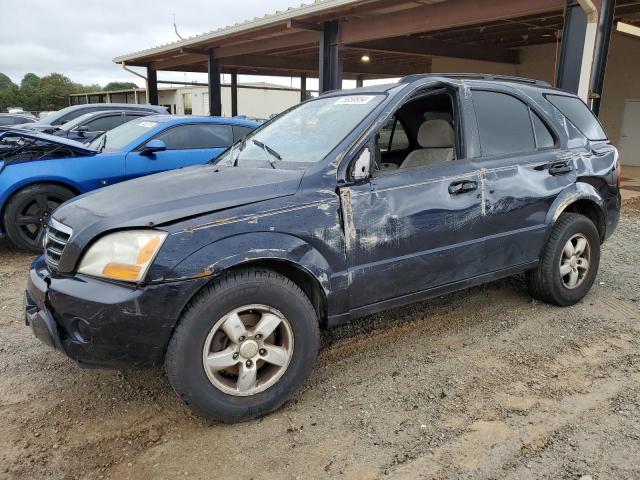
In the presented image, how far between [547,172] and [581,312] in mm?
1224

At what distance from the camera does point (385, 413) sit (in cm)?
271

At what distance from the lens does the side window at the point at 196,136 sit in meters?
6.70

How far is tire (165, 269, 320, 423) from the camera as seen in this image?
241cm

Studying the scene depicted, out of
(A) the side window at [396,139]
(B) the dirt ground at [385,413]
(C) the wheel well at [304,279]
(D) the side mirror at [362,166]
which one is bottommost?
(B) the dirt ground at [385,413]

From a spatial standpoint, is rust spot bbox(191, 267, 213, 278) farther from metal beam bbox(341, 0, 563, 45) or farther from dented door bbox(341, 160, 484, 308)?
metal beam bbox(341, 0, 563, 45)

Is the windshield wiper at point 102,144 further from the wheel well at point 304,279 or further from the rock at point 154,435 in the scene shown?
the rock at point 154,435

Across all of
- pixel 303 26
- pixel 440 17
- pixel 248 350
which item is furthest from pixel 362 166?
pixel 303 26

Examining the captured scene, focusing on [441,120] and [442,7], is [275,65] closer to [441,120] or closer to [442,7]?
[442,7]

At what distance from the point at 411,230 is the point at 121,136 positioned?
5.10m

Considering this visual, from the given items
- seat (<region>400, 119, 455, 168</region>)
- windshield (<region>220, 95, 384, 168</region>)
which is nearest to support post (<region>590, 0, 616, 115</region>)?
seat (<region>400, 119, 455, 168</region>)

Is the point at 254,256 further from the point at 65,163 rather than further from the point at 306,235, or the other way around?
the point at 65,163

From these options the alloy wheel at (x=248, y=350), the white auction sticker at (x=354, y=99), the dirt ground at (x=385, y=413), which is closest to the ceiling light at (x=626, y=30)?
the dirt ground at (x=385, y=413)

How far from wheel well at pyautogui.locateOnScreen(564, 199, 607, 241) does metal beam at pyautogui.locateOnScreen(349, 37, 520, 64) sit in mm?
9238

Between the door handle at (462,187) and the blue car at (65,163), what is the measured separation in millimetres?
3613
